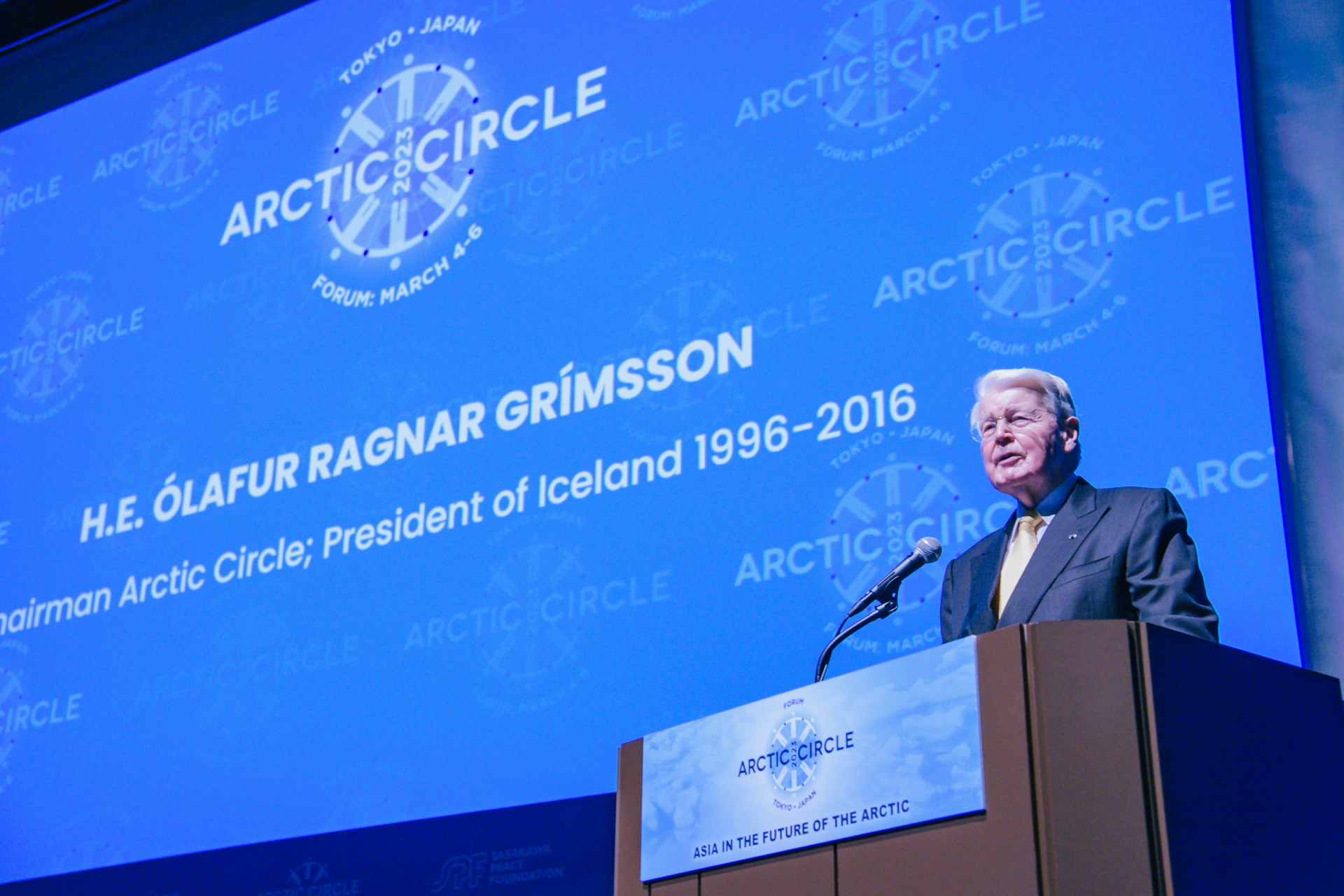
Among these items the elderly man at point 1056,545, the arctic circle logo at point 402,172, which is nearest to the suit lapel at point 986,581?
the elderly man at point 1056,545

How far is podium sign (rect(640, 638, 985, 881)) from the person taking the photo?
1745mm

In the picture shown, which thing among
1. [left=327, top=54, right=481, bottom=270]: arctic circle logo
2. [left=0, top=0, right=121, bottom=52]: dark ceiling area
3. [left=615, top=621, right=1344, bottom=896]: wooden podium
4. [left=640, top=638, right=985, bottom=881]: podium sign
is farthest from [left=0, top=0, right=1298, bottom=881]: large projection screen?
[left=640, top=638, right=985, bottom=881]: podium sign

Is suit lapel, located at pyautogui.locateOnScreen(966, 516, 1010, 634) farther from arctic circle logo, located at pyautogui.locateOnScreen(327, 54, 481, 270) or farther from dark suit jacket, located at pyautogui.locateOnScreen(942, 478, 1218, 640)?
arctic circle logo, located at pyautogui.locateOnScreen(327, 54, 481, 270)

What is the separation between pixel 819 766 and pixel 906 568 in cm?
43

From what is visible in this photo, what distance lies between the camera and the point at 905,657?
1.81 metres

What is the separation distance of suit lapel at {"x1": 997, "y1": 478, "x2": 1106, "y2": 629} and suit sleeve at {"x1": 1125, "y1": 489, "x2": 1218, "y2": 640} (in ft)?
0.27

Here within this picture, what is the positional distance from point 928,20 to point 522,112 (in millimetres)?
1135

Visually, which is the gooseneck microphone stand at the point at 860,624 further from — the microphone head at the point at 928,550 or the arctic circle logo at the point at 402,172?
the arctic circle logo at the point at 402,172

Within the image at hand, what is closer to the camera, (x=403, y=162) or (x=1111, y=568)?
(x=1111, y=568)

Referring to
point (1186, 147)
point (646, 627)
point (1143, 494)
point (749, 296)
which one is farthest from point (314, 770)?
point (1186, 147)

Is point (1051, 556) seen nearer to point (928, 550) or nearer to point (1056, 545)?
point (1056, 545)

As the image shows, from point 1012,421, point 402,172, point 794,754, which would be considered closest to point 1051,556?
point 1012,421

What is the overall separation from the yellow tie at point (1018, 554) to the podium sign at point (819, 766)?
2.28ft

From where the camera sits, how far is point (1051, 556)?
7.91ft
